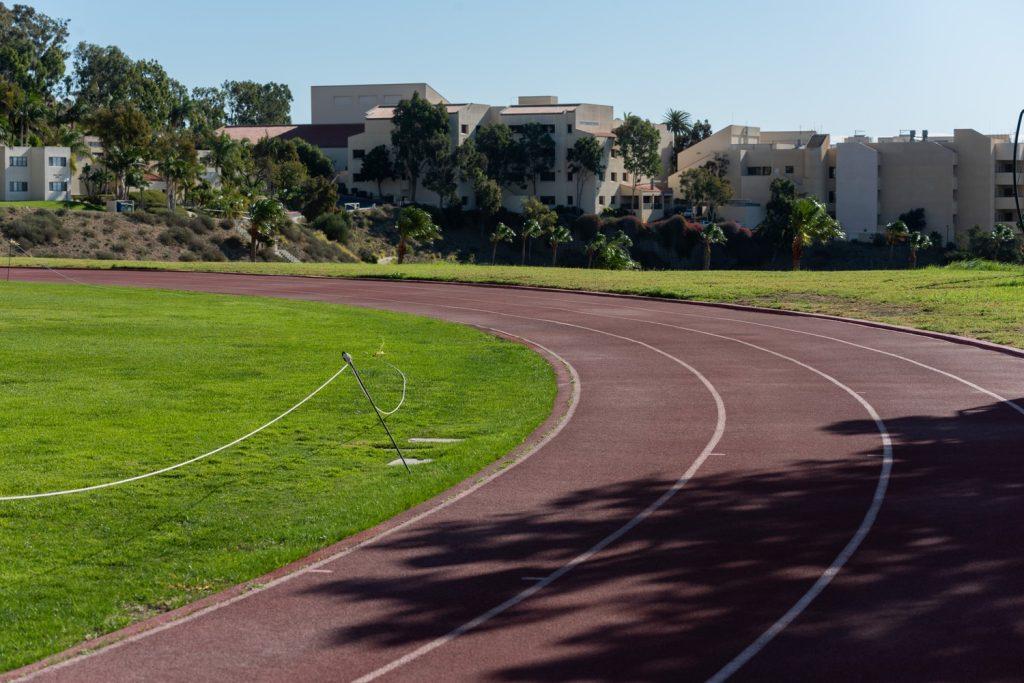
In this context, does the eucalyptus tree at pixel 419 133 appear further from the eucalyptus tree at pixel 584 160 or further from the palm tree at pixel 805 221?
the palm tree at pixel 805 221

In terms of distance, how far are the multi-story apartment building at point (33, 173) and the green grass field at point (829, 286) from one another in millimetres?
57535

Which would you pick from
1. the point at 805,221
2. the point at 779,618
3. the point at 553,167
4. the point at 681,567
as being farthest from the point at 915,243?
the point at 779,618

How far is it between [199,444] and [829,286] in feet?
109

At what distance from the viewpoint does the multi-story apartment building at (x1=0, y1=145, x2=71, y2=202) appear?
109 metres

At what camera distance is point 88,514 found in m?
13.3

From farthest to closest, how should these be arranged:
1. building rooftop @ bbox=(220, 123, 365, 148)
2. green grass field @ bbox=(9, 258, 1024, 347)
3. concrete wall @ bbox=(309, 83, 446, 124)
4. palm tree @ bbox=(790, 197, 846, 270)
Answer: concrete wall @ bbox=(309, 83, 446, 124)
building rooftop @ bbox=(220, 123, 365, 148)
palm tree @ bbox=(790, 197, 846, 270)
green grass field @ bbox=(9, 258, 1024, 347)

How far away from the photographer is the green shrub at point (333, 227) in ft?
368

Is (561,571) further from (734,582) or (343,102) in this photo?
(343,102)

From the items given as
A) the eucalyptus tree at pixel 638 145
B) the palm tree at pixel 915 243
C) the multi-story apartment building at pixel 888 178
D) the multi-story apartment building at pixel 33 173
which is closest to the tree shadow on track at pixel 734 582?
the palm tree at pixel 915 243

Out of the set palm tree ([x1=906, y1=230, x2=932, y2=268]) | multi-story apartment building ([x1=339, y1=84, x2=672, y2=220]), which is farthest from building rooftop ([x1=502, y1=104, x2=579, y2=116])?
palm tree ([x1=906, y1=230, x2=932, y2=268])

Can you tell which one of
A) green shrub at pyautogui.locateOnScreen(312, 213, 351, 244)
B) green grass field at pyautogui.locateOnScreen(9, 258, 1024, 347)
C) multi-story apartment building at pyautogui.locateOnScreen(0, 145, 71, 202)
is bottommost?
green grass field at pyautogui.locateOnScreen(9, 258, 1024, 347)

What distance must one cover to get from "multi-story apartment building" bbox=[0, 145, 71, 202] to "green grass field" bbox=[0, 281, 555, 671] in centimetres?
8431

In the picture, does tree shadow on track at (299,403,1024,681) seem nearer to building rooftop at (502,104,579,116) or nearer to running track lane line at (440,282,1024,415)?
running track lane line at (440,282,1024,415)

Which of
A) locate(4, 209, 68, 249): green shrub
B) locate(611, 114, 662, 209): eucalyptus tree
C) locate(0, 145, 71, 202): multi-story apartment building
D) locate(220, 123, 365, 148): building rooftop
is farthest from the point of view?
locate(220, 123, 365, 148): building rooftop
